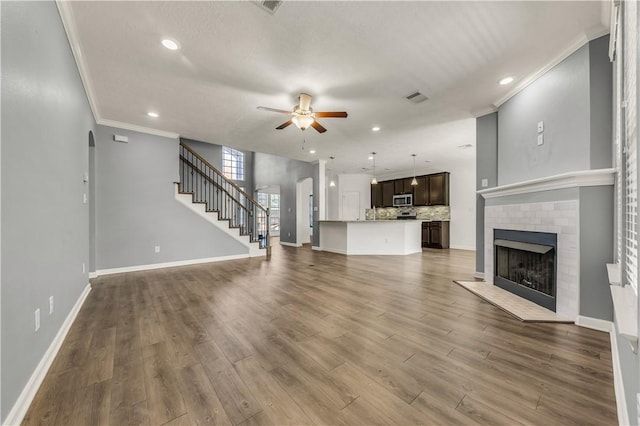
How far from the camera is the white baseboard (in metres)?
1.24

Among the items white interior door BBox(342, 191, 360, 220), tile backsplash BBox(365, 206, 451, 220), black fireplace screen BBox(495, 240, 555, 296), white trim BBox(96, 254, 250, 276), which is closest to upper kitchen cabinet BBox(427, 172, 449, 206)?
tile backsplash BBox(365, 206, 451, 220)

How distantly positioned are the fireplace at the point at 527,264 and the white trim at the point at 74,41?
5.07 m

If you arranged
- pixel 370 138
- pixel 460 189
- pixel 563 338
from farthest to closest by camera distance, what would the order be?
pixel 460 189
pixel 370 138
pixel 563 338

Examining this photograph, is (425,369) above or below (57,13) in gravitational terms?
below

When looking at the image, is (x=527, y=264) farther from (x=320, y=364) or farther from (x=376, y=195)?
(x=376, y=195)

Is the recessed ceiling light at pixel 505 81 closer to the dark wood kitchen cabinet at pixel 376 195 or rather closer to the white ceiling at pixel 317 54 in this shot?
the white ceiling at pixel 317 54

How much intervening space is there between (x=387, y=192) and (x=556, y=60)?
709 centimetres

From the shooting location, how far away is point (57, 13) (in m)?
1.98

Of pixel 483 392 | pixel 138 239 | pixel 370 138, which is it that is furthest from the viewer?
pixel 370 138

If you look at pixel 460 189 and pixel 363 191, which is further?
pixel 363 191

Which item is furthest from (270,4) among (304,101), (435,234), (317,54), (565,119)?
(435,234)

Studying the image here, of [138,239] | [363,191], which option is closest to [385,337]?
[138,239]

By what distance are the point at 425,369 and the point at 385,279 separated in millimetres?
2426

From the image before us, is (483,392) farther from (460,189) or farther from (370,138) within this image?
(460,189)
